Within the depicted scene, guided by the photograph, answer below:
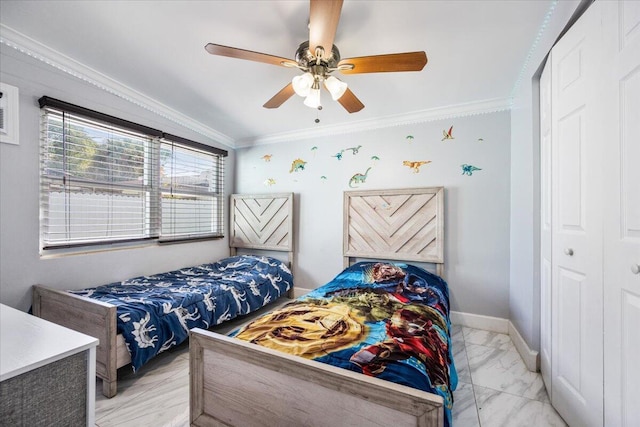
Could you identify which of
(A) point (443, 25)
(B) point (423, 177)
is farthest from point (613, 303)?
(B) point (423, 177)

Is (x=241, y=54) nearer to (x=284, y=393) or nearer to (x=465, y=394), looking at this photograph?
(x=284, y=393)

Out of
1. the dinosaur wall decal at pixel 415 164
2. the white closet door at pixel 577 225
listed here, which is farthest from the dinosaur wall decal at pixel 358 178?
the white closet door at pixel 577 225

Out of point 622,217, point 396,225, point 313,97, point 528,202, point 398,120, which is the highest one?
point 398,120

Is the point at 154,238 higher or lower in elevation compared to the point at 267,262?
higher

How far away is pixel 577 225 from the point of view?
4.71 feet

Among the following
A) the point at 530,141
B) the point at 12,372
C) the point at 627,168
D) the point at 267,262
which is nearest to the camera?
the point at 12,372

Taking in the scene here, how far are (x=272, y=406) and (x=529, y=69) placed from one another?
2855 mm

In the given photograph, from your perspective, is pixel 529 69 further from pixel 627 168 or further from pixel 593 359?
pixel 593 359

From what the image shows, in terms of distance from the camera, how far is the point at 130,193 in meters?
2.83

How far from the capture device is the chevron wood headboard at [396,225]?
2.87 m

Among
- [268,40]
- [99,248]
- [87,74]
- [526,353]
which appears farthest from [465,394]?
[87,74]

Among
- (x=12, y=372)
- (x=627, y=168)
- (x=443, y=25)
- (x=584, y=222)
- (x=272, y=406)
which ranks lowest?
(x=272, y=406)

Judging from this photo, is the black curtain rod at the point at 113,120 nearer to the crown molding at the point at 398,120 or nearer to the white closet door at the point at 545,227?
the crown molding at the point at 398,120

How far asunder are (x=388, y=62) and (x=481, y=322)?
8.70ft
